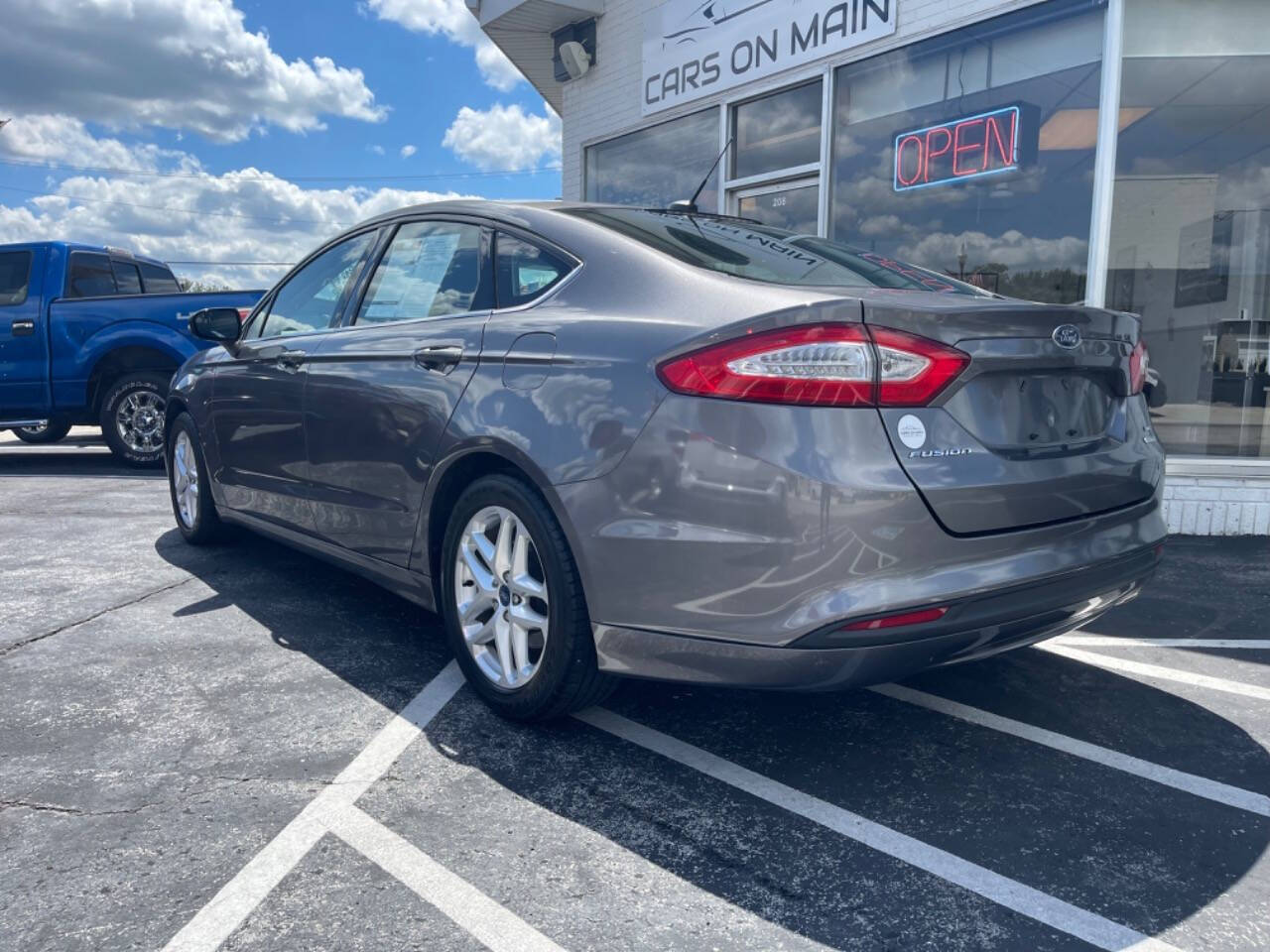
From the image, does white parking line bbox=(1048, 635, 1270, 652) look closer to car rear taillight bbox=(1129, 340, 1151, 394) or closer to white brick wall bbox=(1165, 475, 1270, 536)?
car rear taillight bbox=(1129, 340, 1151, 394)

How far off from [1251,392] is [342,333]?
6196 millimetres

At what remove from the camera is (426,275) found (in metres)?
3.66

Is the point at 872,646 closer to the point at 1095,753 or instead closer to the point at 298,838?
the point at 1095,753

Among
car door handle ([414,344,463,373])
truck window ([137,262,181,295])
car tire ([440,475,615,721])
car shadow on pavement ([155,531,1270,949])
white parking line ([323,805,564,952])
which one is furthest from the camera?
truck window ([137,262,181,295])

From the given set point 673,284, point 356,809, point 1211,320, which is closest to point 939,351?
point 673,284

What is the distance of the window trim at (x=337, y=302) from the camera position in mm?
4059

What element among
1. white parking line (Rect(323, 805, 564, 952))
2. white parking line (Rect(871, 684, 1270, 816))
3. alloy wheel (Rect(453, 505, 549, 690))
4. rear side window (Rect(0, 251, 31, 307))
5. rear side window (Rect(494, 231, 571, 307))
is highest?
rear side window (Rect(0, 251, 31, 307))

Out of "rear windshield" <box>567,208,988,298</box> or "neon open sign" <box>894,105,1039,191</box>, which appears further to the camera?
"neon open sign" <box>894,105,1039,191</box>

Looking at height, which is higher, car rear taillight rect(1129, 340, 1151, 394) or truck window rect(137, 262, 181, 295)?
truck window rect(137, 262, 181, 295)

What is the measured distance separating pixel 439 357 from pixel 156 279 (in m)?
8.99

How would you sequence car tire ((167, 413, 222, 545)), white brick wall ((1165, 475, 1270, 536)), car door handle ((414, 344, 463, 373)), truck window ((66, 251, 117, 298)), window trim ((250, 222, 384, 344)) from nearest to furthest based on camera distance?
car door handle ((414, 344, 463, 373))
window trim ((250, 222, 384, 344))
car tire ((167, 413, 222, 545))
white brick wall ((1165, 475, 1270, 536))
truck window ((66, 251, 117, 298))

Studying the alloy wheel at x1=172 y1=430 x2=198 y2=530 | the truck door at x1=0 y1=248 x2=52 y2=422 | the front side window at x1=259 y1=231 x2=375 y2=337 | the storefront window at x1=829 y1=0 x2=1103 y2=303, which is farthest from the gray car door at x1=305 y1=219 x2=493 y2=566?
the truck door at x1=0 y1=248 x2=52 y2=422

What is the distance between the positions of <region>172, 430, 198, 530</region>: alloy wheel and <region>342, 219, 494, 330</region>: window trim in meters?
1.83

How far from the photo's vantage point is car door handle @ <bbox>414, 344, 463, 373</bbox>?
3.19 m
